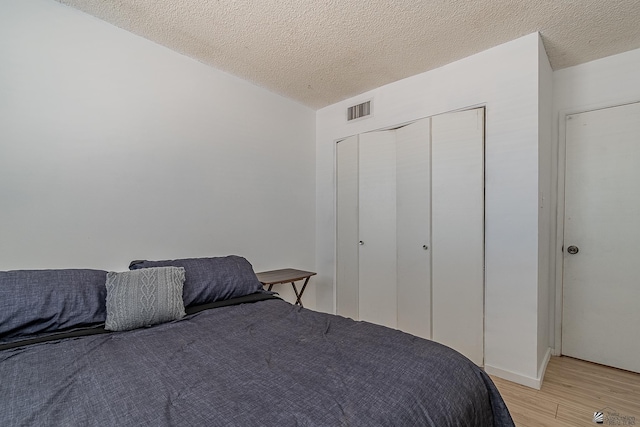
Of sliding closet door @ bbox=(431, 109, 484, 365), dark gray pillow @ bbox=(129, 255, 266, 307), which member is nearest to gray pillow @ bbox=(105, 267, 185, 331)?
dark gray pillow @ bbox=(129, 255, 266, 307)

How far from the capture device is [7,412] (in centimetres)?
85

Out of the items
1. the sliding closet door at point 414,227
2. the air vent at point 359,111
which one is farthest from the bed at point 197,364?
the air vent at point 359,111

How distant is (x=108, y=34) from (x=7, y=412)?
2.23m

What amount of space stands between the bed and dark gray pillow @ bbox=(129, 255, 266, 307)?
4 centimetres

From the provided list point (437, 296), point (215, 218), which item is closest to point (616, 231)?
point (437, 296)

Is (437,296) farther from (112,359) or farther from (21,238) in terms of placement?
(21,238)

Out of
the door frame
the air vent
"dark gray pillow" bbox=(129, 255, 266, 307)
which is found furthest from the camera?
the air vent

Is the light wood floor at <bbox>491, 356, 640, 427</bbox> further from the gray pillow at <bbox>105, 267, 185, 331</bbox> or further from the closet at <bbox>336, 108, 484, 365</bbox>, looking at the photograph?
the gray pillow at <bbox>105, 267, 185, 331</bbox>

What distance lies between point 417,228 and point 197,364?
214 cm

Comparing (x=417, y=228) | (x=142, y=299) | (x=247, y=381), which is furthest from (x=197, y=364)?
(x=417, y=228)

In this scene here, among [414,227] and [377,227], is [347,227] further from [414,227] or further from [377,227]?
[414,227]

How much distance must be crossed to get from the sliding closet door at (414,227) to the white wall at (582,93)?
112 centimetres

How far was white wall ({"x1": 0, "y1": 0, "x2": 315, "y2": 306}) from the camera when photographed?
1761 millimetres

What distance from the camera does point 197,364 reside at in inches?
45.4
